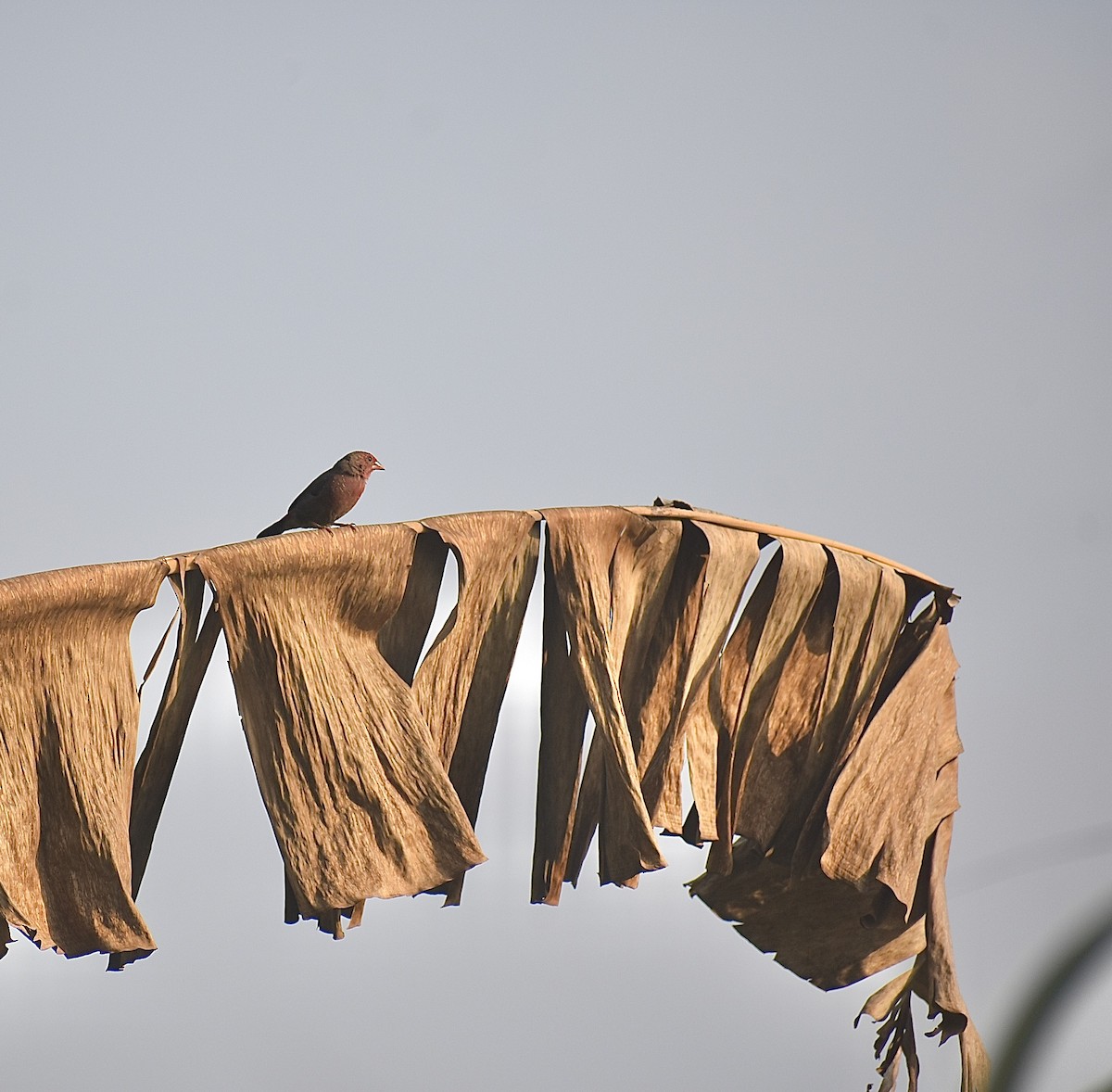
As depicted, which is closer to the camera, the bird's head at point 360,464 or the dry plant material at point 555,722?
the dry plant material at point 555,722

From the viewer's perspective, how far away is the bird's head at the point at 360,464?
5.51m

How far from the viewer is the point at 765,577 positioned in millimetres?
5016

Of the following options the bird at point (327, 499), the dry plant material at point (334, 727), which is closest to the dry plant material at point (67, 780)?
the dry plant material at point (334, 727)

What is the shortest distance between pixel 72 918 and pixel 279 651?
844 mm

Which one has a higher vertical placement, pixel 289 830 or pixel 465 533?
pixel 465 533

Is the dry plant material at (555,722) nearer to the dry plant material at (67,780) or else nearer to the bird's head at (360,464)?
the dry plant material at (67,780)

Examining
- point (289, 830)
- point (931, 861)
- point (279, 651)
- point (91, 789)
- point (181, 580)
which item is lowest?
point (931, 861)

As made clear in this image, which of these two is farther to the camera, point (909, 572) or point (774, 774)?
point (909, 572)

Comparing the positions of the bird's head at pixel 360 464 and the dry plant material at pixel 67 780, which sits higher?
the bird's head at pixel 360 464

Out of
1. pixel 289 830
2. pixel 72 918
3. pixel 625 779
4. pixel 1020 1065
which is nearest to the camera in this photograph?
pixel 1020 1065

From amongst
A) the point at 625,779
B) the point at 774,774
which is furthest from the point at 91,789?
the point at 774,774

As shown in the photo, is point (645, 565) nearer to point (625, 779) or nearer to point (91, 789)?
point (625, 779)

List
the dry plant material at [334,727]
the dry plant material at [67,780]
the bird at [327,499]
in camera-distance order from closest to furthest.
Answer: the dry plant material at [67,780], the dry plant material at [334,727], the bird at [327,499]

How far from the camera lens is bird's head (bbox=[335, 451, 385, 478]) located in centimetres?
551
